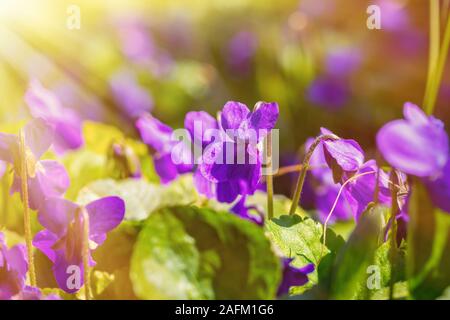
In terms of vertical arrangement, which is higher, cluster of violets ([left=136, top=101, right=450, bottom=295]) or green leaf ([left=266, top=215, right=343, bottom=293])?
cluster of violets ([left=136, top=101, right=450, bottom=295])

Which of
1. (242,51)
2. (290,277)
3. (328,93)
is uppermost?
(242,51)

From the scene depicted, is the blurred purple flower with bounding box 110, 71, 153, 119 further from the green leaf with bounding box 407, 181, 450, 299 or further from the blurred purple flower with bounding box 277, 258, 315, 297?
the green leaf with bounding box 407, 181, 450, 299

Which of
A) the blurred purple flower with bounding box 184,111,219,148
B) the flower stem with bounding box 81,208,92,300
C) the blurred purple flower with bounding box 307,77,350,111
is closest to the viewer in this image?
the flower stem with bounding box 81,208,92,300

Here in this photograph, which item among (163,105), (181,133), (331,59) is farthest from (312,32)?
(181,133)

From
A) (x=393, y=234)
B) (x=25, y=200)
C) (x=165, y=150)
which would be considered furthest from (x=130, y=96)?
(x=393, y=234)

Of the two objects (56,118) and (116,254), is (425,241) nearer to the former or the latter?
(116,254)

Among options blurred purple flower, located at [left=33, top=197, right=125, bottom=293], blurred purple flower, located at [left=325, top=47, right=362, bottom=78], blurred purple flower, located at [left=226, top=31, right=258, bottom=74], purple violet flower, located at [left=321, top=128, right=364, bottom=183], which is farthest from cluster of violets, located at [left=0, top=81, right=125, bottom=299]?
blurred purple flower, located at [left=226, top=31, right=258, bottom=74]

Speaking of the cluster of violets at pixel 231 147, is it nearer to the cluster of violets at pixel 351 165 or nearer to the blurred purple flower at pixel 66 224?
the cluster of violets at pixel 351 165
